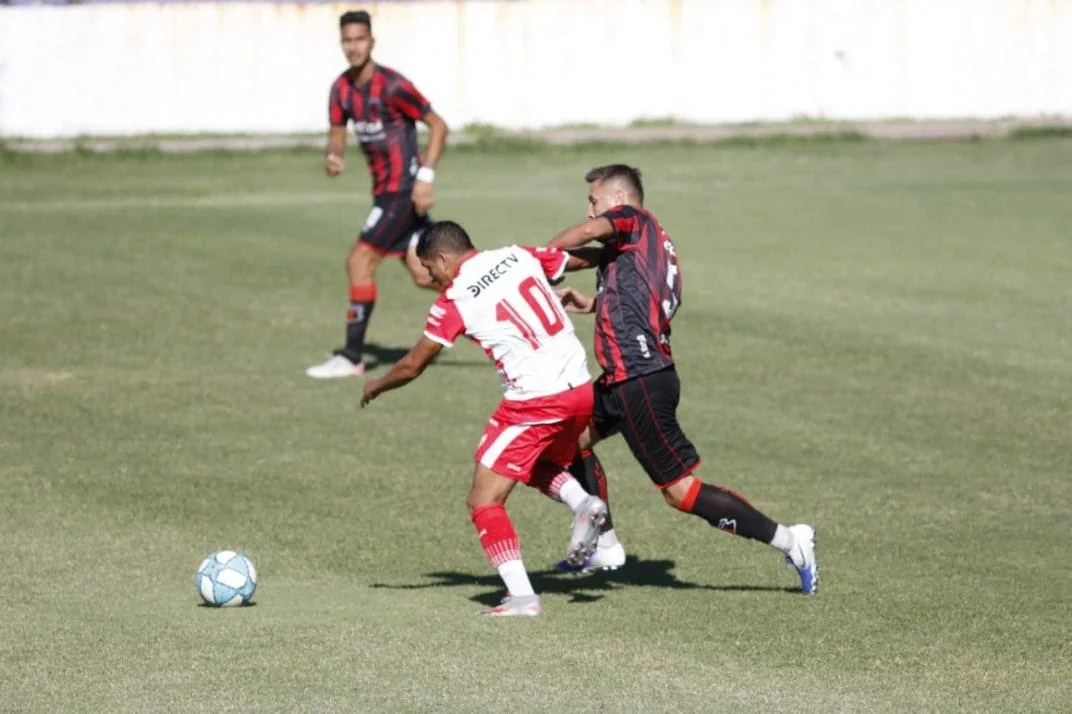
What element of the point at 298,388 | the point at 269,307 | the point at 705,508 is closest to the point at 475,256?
the point at 705,508

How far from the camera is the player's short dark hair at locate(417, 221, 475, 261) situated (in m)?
8.93

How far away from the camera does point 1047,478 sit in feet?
40.1

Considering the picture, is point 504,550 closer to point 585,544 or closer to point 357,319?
point 585,544

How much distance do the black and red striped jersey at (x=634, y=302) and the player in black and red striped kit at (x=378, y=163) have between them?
6446 mm

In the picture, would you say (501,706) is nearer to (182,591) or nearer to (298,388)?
(182,591)

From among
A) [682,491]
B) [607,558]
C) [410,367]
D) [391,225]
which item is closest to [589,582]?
[607,558]

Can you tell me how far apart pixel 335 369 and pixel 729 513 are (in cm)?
716

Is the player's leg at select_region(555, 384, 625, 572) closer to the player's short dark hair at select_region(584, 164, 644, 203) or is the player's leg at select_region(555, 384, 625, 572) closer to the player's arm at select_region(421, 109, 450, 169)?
the player's short dark hair at select_region(584, 164, 644, 203)

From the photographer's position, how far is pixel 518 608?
8836mm

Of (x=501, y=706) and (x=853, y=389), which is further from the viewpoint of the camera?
(x=853, y=389)

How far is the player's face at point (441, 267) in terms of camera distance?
29.4ft

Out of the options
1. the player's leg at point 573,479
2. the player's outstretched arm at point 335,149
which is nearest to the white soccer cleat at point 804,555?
the player's leg at point 573,479

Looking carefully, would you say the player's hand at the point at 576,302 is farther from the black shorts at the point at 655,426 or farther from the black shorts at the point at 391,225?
the black shorts at the point at 391,225

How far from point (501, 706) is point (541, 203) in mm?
18298
